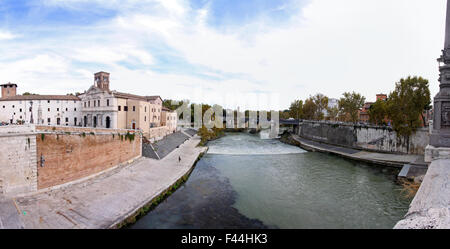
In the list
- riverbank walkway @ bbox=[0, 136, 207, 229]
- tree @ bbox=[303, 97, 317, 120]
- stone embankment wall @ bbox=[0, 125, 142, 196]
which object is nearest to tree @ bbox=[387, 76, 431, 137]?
riverbank walkway @ bbox=[0, 136, 207, 229]

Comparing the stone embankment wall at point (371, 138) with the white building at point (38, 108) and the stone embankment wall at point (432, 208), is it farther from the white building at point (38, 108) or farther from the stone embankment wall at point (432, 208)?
the white building at point (38, 108)

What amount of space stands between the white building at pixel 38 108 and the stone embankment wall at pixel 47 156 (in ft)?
66.2

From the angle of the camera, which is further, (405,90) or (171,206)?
(405,90)

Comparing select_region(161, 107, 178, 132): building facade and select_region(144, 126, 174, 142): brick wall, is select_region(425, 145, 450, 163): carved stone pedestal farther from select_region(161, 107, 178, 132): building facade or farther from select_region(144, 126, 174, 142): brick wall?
select_region(161, 107, 178, 132): building facade

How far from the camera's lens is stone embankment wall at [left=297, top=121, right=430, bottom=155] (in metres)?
26.5

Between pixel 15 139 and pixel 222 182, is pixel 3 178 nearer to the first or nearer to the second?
pixel 15 139

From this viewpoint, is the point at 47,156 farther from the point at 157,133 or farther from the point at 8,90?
the point at 8,90

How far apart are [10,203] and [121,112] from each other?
20318 mm

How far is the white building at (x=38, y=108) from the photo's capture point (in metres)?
31.2

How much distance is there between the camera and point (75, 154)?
14.1 meters

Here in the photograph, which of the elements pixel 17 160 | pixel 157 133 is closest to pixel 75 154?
pixel 17 160
